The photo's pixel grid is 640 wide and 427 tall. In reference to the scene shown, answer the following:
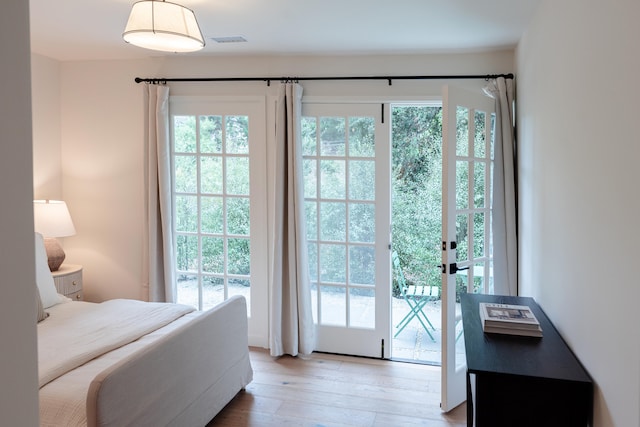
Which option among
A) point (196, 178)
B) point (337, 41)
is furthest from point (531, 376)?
point (196, 178)

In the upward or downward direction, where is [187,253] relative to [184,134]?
downward

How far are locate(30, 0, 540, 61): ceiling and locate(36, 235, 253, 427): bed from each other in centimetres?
163

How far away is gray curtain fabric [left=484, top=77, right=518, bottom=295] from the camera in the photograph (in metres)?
3.41

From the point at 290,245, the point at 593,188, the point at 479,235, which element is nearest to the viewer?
the point at 593,188

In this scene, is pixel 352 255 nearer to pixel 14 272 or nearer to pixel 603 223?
pixel 603 223

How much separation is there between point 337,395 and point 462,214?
1441mm

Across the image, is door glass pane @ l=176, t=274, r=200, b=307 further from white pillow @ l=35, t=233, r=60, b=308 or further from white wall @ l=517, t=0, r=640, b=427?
white wall @ l=517, t=0, r=640, b=427

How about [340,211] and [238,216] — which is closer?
[340,211]

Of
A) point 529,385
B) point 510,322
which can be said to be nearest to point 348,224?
point 510,322

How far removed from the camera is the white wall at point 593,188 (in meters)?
1.30

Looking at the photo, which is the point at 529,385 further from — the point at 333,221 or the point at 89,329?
the point at 333,221

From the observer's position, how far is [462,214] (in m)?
3.14

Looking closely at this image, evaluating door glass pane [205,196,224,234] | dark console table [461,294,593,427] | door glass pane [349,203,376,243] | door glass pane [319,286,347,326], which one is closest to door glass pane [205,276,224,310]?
door glass pane [205,196,224,234]

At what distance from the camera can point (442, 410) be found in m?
3.10
